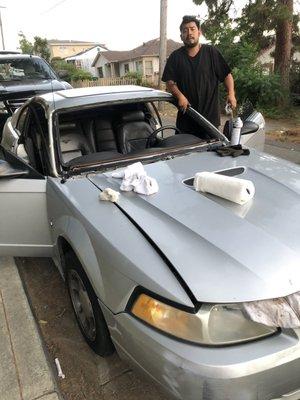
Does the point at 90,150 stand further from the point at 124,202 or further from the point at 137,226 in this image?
the point at 137,226

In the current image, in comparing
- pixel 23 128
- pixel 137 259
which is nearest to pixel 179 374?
pixel 137 259

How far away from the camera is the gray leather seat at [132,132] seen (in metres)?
3.54

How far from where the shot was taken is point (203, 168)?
8.87ft

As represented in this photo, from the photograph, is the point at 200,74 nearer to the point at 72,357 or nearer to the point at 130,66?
the point at 72,357

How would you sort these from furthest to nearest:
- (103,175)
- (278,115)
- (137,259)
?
(278,115), (103,175), (137,259)

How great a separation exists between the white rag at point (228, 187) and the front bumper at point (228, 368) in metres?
0.79

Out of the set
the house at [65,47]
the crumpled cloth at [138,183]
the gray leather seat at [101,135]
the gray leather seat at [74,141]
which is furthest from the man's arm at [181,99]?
the house at [65,47]

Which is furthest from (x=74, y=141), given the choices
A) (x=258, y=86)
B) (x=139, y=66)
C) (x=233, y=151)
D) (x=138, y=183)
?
(x=139, y=66)

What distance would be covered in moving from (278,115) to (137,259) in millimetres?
10923

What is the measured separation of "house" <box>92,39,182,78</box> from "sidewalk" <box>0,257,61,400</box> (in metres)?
41.0

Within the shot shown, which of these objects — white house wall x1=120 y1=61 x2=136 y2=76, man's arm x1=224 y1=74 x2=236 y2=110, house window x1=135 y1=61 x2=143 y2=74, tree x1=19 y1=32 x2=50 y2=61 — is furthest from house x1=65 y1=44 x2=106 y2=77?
man's arm x1=224 y1=74 x2=236 y2=110

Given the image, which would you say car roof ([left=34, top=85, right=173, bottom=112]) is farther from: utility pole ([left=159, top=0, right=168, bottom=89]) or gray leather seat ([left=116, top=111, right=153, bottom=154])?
utility pole ([left=159, top=0, right=168, bottom=89])

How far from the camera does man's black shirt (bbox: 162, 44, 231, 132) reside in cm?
412

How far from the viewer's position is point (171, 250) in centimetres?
181
